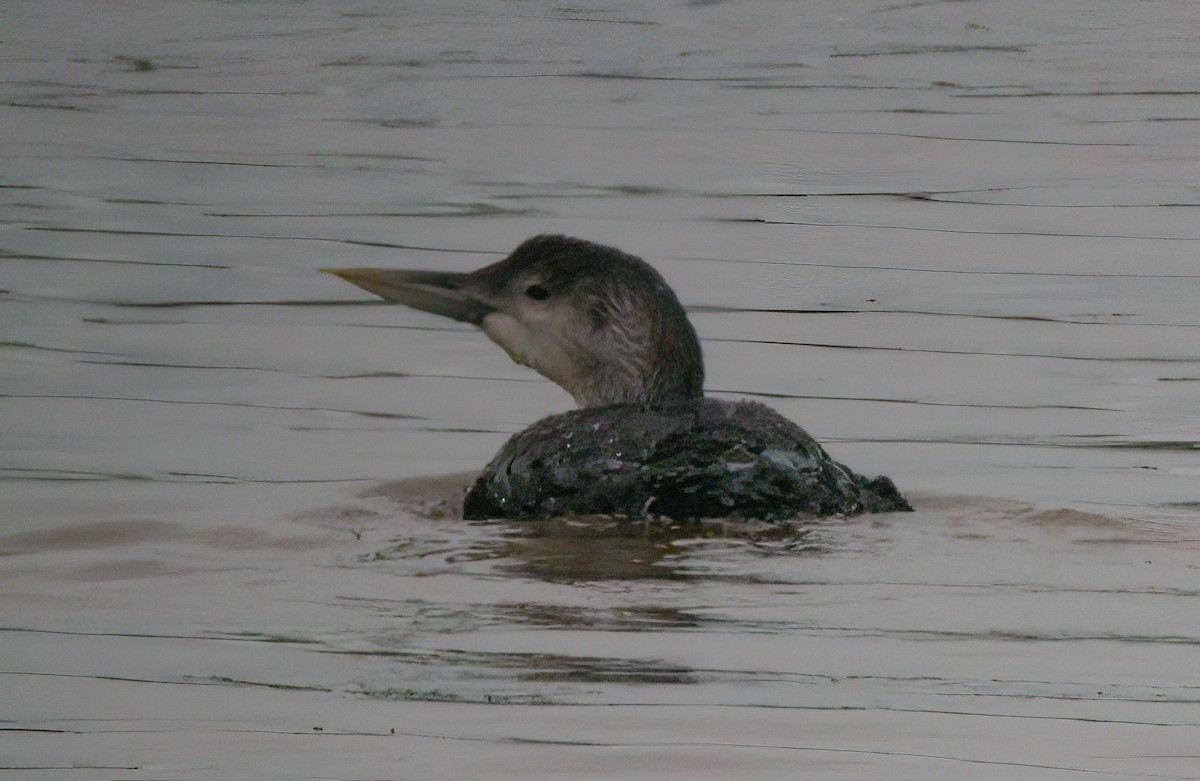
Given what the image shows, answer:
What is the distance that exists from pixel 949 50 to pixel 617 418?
2091mm

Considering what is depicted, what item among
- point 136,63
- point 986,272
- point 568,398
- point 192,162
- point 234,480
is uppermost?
point 136,63

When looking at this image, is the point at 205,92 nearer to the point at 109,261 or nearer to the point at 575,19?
the point at 109,261

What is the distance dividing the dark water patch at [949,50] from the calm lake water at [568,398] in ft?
0.03

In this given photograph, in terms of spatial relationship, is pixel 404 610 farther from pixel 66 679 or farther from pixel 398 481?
pixel 398 481

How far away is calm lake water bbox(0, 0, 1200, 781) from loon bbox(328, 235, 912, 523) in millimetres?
85

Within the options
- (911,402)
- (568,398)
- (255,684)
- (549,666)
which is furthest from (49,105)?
(549,666)

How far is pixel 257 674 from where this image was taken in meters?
2.51

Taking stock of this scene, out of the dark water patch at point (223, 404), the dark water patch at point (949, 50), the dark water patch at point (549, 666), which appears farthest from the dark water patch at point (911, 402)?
the dark water patch at point (549, 666)

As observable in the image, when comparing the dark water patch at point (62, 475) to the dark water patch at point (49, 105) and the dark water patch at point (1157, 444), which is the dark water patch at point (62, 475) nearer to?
the dark water patch at point (49, 105)

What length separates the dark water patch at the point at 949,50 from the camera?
15.6 ft

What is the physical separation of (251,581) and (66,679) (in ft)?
1.50

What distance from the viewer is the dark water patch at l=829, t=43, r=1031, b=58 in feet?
15.6

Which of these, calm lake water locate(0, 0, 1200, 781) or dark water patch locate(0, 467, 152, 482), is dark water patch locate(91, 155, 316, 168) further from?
dark water patch locate(0, 467, 152, 482)

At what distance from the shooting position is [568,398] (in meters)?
3.99
